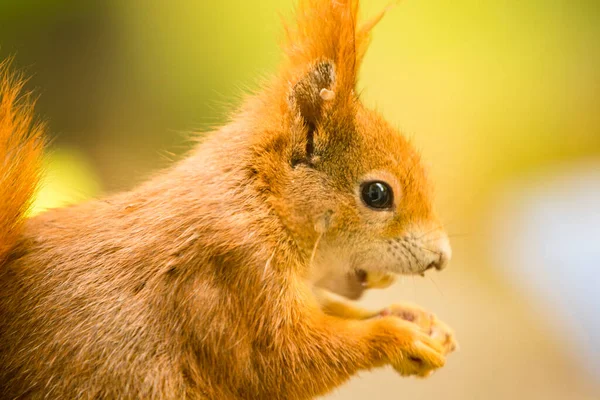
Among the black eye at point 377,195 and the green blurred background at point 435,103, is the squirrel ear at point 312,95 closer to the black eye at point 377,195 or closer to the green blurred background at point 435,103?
the black eye at point 377,195

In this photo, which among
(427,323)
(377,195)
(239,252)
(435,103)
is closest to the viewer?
(239,252)

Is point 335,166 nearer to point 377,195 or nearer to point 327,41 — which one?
point 377,195

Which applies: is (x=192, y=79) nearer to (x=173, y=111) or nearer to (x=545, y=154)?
(x=173, y=111)

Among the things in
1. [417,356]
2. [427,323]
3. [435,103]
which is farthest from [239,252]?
[435,103]

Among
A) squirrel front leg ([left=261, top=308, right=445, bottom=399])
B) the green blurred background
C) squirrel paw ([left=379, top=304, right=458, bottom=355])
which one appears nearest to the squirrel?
squirrel front leg ([left=261, top=308, right=445, bottom=399])

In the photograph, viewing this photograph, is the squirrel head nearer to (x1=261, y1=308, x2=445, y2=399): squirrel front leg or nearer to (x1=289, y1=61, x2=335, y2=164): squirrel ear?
(x1=289, y1=61, x2=335, y2=164): squirrel ear

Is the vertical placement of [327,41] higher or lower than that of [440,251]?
higher

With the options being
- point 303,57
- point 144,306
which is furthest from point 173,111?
point 144,306
